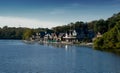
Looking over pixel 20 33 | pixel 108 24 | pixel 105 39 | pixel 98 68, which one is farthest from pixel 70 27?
pixel 98 68

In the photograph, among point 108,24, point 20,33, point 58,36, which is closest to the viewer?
point 108,24

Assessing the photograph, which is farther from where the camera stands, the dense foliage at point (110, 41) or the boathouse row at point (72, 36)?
the boathouse row at point (72, 36)

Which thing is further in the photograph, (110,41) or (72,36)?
(72,36)

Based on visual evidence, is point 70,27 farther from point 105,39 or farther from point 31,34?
point 105,39

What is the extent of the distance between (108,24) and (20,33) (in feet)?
256

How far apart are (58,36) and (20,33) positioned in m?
49.8

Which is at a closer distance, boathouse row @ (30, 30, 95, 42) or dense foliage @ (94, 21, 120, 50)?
dense foliage @ (94, 21, 120, 50)

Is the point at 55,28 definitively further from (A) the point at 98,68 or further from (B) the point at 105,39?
(A) the point at 98,68

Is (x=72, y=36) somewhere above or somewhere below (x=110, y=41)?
above

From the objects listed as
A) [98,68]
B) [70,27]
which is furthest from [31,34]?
[98,68]

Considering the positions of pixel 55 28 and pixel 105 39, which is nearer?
pixel 105 39

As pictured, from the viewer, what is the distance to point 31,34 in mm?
138000

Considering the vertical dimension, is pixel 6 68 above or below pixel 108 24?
below

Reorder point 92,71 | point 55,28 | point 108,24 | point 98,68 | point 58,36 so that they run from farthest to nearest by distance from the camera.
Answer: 1. point 55,28
2. point 58,36
3. point 108,24
4. point 98,68
5. point 92,71
